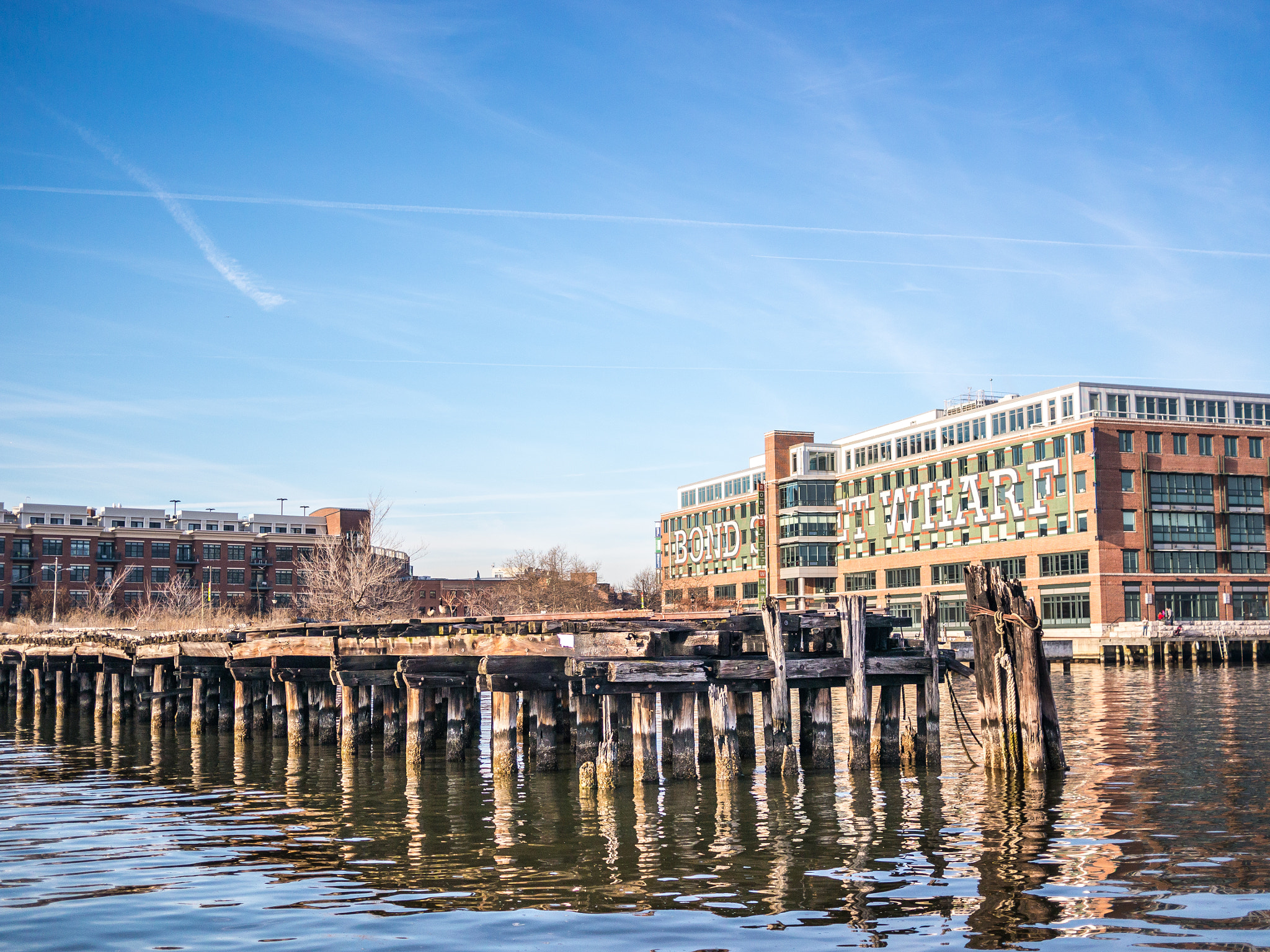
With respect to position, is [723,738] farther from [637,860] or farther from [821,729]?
[637,860]

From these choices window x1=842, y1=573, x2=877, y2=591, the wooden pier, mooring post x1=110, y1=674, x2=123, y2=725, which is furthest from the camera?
window x1=842, y1=573, x2=877, y2=591

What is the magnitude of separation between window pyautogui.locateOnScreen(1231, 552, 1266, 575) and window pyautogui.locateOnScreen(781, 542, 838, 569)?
36438 mm

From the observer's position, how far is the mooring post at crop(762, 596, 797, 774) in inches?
787

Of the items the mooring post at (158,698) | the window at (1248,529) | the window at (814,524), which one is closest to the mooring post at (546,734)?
the mooring post at (158,698)

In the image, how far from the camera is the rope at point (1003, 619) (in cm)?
2009

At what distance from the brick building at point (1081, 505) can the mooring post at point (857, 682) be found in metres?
56.9

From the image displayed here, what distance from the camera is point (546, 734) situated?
21.9m

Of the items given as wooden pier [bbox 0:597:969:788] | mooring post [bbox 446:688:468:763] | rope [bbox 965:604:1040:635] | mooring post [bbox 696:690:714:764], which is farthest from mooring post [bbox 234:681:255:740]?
rope [bbox 965:604:1040:635]

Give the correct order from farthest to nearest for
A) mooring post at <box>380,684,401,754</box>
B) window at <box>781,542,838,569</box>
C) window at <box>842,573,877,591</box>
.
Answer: window at <box>781,542,838,569</box> < window at <box>842,573,877,591</box> < mooring post at <box>380,684,401,754</box>

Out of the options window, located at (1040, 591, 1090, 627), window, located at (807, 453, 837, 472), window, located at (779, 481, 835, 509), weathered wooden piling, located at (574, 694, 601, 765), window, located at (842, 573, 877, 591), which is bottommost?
window, located at (1040, 591, 1090, 627)

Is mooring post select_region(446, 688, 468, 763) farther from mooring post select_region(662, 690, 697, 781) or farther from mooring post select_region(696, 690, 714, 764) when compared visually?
mooring post select_region(662, 690, 697, 781)

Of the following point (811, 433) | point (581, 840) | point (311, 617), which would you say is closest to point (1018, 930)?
point (581, 840)

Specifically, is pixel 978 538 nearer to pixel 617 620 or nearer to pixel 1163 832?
pixel 617 620

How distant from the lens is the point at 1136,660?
2980 inches
